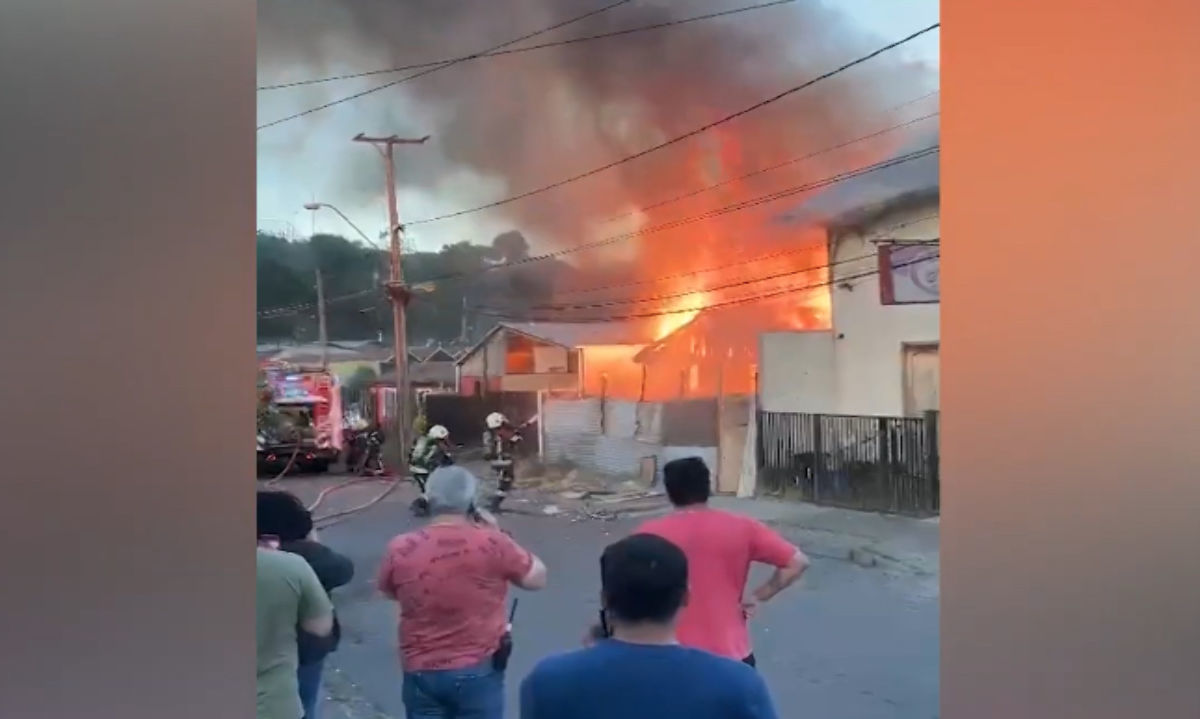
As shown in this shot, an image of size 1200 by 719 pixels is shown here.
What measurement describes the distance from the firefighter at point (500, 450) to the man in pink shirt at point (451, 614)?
0.12 m

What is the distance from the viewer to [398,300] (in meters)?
2.03

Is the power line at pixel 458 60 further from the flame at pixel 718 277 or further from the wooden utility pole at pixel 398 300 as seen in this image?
the flame at pixel 718 277

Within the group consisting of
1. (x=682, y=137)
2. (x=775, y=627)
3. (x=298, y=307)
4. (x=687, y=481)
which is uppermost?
(x=682, y=137)

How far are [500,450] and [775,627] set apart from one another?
2.12 feet

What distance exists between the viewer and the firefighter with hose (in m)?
2.00

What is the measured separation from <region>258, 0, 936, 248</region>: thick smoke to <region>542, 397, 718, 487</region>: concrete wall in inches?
13.7

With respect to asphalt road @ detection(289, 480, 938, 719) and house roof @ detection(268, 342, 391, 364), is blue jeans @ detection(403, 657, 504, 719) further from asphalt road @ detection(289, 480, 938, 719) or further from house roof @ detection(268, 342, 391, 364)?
house roof @ detection(268, 342, 391, 364)

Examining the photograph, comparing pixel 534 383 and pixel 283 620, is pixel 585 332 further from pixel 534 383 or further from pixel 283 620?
pixel 283 620

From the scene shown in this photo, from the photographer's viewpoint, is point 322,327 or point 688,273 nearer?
point 322,327

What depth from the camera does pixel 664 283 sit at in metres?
2.07

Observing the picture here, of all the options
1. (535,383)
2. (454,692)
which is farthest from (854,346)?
(454,692)
